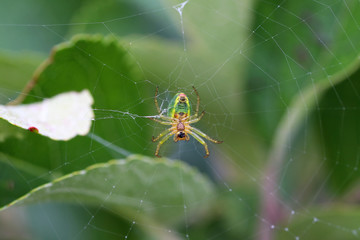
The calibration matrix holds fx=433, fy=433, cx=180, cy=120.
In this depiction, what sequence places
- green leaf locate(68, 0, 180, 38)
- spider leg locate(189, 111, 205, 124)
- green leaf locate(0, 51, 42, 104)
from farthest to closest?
spider leg locate(189, 111, 205, 124) < green leaf locate(68, 0, 180, 38) < green leaf locate(0, 51, 42, 104)

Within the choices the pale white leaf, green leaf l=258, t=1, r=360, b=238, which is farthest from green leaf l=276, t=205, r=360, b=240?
the pale white leaf

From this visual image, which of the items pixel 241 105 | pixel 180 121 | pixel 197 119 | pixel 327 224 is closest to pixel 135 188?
pixel 241 105

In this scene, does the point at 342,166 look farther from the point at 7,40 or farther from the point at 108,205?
the point at 7,40

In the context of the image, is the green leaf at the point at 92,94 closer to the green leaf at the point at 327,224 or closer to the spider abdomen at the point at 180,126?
the green leaf at the point at 327,224

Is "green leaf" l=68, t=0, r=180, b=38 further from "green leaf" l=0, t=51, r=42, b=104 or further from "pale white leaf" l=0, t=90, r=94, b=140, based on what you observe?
"pale white leaf" l=0, t=90, r=94, b=140

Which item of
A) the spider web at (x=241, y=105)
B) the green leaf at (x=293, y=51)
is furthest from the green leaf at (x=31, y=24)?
the green leaf at (x=293, y=51)

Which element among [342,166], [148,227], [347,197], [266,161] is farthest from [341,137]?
[148,227]

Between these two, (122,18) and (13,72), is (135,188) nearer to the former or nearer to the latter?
(13,72)
